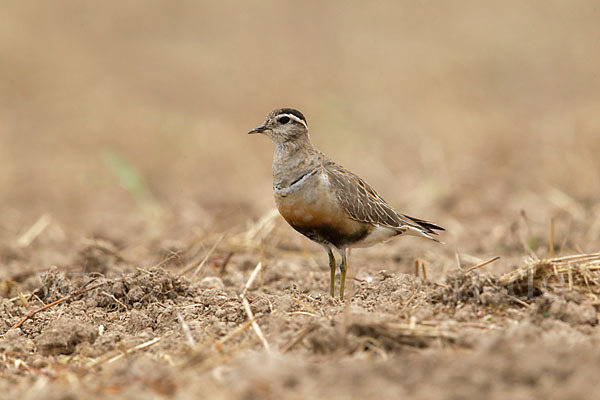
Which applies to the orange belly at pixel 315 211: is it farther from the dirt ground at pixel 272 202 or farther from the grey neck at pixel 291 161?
the dirt ground at pixel 272 202

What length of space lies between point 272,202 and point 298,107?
6030mm

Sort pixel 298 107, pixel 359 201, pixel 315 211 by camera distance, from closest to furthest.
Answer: pixel 315 211 < pixel 359 201 < pixel 298 107

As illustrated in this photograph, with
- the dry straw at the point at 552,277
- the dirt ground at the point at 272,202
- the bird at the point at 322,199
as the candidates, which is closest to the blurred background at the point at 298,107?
the dirt ground at the point at 272,202

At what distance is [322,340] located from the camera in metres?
4.14

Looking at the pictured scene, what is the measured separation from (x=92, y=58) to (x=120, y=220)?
1133 centimetres

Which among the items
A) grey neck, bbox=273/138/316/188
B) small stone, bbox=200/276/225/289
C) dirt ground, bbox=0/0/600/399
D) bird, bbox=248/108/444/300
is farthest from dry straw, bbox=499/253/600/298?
small stone, bbox=200/276/225/289

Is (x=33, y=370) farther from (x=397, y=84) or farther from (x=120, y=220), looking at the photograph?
(x=397, y=84)

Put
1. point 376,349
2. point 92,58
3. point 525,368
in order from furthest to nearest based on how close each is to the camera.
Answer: point 92,58 → point 376,349 → point 525,368

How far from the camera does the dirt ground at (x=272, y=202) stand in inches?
159

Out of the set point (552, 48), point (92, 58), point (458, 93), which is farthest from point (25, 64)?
point (552, 48)

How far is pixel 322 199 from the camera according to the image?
18.9 feet

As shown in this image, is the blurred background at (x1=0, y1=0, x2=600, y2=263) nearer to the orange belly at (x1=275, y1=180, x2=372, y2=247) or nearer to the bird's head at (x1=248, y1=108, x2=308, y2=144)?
the orange belly at (x1=275, y1=180, x2=372, y2=247)

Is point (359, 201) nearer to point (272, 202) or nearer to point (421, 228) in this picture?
point (421, 228)

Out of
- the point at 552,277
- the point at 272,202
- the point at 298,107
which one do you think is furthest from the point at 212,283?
the point at 298,107
